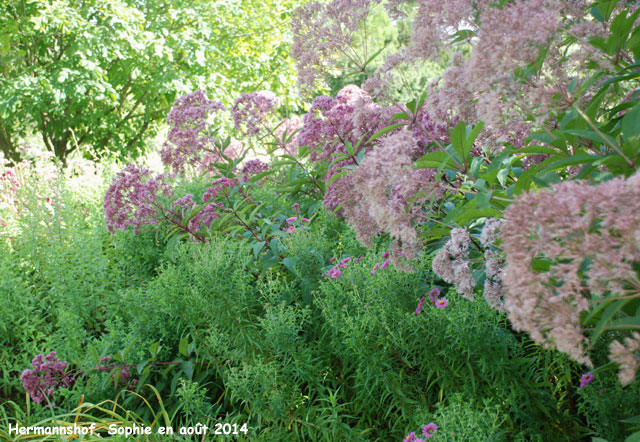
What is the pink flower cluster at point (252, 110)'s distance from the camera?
378cm

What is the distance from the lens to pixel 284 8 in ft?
41.9

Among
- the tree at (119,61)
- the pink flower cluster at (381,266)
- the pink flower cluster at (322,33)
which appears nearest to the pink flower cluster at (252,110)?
the pink flower cluster at (322,33)

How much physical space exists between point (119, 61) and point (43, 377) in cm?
921

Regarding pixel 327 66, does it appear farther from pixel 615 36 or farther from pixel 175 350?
pixel 175 350

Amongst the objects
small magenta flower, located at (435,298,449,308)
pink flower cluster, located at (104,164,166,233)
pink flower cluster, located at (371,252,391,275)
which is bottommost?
small magenta flower, located at (435,298,449,308)

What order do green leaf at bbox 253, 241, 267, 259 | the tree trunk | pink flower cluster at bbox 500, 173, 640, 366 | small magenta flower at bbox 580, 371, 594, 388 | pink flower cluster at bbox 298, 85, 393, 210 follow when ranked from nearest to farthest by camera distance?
pink flower cluster at bbox 500, 173, 640, 366, small magenta flower at bbox 580, 371, 594, 388, pink flower cluster at bbox 298, 85, 393, 210, green leaf at bbox 253, 241, 267, 259, the tree trunk

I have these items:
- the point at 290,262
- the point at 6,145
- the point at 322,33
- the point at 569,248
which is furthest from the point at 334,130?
the point at 6,145

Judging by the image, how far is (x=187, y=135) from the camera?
3.89 m

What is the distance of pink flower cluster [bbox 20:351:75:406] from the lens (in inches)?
103

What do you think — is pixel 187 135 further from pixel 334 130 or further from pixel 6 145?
pixel 6 145

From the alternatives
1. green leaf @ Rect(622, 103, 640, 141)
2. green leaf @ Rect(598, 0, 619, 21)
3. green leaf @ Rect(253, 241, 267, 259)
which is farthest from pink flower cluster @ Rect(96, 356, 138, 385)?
green leaf @ Rect(598, 0, 619, 21)

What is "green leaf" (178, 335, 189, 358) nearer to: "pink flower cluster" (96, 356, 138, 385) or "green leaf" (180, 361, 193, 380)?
"green leaf" (180, 361, 193, 380)

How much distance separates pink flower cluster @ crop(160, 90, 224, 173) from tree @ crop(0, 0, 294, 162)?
5.84 m

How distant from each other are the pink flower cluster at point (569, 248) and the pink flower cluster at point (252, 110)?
298 cm
